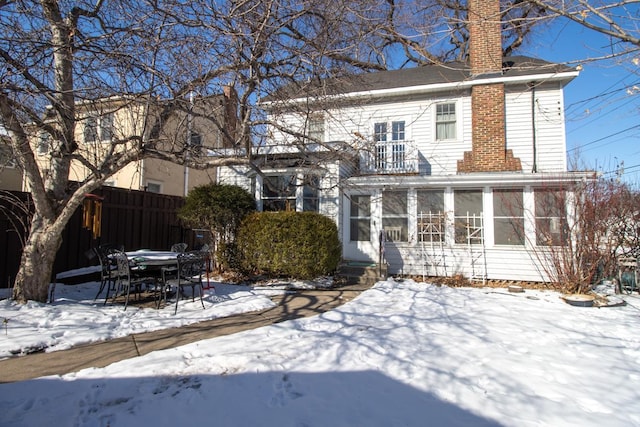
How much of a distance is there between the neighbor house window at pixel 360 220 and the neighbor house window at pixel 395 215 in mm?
508

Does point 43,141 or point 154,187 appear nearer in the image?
point 43,141

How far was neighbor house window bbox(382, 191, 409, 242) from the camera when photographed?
1045 cm

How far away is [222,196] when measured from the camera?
923 cm

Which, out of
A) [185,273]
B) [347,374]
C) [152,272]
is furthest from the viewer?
[152,272]

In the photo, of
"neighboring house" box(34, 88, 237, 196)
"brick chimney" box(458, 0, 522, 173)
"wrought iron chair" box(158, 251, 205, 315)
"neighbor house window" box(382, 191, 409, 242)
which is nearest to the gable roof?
"brick chimney" box(458, 0, 522, 173)

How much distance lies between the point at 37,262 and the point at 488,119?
39.9 ft

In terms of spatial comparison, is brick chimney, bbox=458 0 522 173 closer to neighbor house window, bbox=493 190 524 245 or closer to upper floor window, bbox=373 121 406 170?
neighbor house window, bbox=493 190 524 245

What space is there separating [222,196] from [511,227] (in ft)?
27.5

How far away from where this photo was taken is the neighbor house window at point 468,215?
388 inches

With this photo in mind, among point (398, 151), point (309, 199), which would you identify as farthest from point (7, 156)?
point (398, 151)

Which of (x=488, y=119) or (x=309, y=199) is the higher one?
(x=488, y=119)

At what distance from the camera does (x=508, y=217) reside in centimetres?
966

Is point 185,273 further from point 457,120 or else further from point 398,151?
point 457,120

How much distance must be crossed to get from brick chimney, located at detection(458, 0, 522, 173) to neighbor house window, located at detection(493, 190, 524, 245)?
1.32 metres
